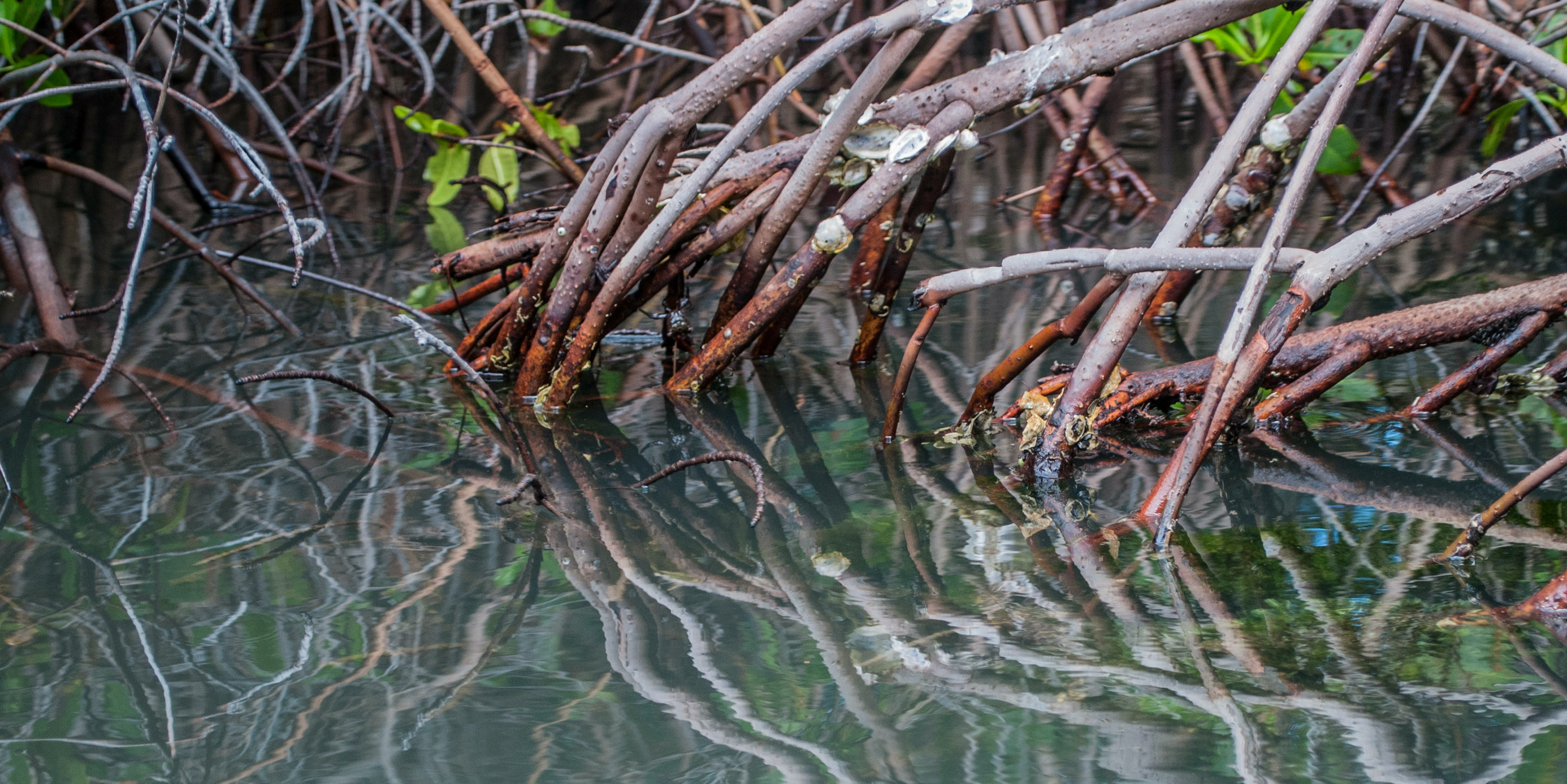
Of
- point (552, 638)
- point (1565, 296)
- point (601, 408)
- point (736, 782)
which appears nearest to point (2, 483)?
point (601, 408)

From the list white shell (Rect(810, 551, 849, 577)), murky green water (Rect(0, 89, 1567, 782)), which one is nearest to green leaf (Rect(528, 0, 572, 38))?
murky green water (Rect(0, 89, 1567, 782))

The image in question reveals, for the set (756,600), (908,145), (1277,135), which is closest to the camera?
(756,600)

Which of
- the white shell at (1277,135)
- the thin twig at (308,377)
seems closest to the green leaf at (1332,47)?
the white shell at (1277,135)

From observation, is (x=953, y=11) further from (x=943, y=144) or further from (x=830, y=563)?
(x=830, y=563)

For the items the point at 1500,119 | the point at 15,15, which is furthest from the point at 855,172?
the point at 1500,119

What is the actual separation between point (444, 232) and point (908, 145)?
2.44 metres

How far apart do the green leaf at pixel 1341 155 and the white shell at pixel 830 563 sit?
96.2 inches

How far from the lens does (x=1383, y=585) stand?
4.82 feet

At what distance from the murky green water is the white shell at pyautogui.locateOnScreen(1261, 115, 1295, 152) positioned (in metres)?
0.43

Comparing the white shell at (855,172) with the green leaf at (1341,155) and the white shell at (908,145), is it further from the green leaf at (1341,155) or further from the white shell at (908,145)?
the green leaf at (1341,155)

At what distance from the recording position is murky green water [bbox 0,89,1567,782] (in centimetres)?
120

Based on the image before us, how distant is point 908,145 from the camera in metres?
2.10

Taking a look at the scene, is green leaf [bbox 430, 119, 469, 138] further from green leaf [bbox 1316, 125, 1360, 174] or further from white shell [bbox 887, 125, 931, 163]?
green leaf [bbox 1316, 125, 1360, 174]

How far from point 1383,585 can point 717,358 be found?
48.6 inches
